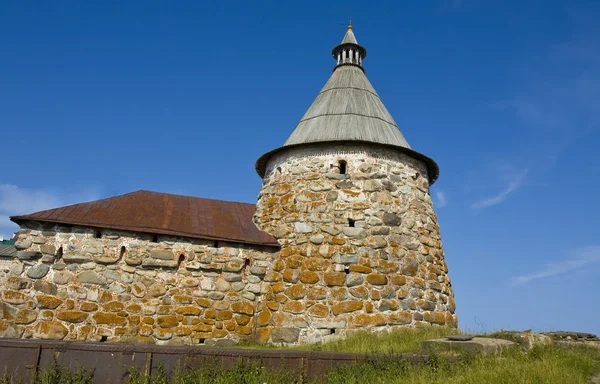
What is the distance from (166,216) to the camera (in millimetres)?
11117

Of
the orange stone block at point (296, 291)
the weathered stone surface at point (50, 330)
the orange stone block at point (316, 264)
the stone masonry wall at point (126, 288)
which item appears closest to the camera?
the weathered stone surface at point (50, 330)

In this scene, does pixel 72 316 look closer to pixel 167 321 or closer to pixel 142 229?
pixel 167 321

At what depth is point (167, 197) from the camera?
12.2m

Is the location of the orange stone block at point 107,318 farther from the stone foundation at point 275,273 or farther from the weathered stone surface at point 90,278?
the weathered stone surface at point 90,278

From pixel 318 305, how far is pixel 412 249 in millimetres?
2499

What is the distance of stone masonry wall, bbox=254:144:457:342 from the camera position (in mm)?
10164

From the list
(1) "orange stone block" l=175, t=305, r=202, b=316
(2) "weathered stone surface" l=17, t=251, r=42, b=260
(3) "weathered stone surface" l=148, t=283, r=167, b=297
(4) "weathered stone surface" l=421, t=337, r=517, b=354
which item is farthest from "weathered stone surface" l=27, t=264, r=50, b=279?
(4) "weathered stone surface" l=421, t=337, r=517, b=354

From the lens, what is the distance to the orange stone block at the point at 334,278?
33.7 feet

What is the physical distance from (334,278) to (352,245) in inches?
32.9

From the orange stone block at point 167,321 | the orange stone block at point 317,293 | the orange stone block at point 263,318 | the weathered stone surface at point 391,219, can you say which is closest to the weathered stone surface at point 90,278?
the orange stone block at point 167,321

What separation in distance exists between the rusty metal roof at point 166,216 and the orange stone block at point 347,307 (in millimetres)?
2032

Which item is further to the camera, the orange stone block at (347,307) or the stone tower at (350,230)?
the stone tower at (350,230)

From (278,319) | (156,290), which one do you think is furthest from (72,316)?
(278,319)

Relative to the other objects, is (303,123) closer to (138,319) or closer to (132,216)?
(132,216)
